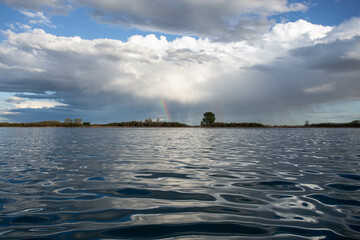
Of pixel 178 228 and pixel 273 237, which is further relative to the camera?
pixel 178 228

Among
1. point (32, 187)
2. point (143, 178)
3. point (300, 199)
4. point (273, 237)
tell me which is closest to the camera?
point (273, 237)

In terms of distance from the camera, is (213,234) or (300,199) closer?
(213,234)

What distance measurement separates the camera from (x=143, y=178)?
10.1 m

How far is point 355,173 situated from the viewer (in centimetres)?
1117

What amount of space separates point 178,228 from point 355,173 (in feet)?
33.6

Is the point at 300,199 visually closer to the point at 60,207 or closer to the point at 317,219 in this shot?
the point at 317,219

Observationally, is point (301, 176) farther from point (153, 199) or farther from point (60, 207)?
point (60, 207)

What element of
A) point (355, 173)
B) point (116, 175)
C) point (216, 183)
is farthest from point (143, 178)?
point (355, 173)

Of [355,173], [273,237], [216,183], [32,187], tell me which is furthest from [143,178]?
[355,173]

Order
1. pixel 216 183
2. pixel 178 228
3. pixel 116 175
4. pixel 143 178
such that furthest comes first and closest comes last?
1. pixel 116 175
2. pixel 143 178
3. pixel 216 183
4. pixel 178 228

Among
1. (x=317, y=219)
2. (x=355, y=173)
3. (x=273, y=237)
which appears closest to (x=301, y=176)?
(x=355, y=173)

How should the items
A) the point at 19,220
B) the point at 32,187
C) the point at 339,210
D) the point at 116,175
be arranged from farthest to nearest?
the point at 116,175 → the point at 32,187 → the point at 339,210 → the point at 19,220

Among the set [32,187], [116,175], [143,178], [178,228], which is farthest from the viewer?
[116,175]

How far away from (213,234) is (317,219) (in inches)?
103
